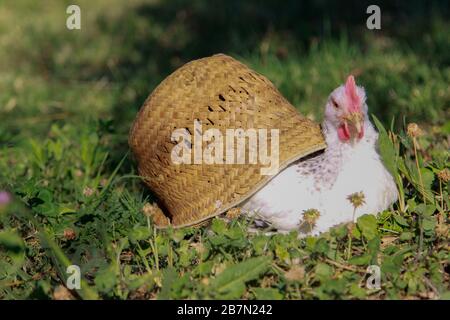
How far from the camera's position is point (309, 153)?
3.08 meters

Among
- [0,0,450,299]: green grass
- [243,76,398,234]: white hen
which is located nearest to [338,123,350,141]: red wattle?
[243,76,398,234]: white hen

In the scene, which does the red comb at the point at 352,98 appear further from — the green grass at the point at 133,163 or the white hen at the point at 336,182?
the green grass at the point at 133,163

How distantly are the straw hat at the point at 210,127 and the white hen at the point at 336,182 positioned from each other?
0.08 m

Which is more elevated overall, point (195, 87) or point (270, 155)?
point (195, 87)

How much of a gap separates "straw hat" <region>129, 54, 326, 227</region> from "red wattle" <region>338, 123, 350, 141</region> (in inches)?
3.6

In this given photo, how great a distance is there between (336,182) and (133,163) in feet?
4.16

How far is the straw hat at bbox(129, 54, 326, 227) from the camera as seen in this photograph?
9.98ft

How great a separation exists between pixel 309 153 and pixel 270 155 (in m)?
0.18

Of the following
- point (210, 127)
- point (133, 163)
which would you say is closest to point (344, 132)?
point (210, 127)

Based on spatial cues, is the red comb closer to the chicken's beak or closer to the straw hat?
the chicken's beak

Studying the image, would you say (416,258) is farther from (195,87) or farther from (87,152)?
(87,152)

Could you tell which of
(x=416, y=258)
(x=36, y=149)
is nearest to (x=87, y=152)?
(x=36, y=149)

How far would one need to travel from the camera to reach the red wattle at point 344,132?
3.06 metres
